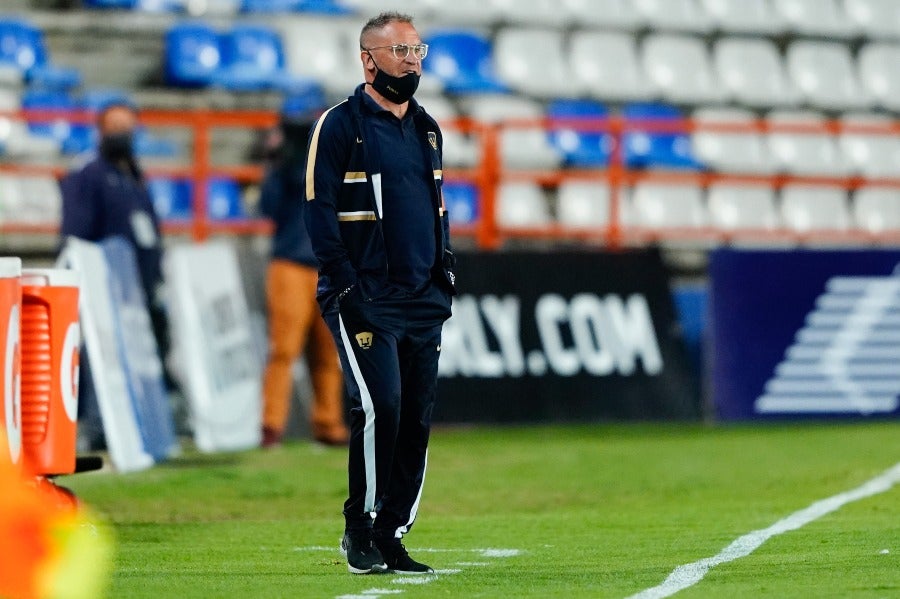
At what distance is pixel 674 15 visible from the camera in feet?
77.5

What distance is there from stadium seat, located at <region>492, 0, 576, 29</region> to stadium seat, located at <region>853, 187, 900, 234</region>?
4.14 metres

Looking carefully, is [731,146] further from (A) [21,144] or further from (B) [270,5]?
(A) [21,144]

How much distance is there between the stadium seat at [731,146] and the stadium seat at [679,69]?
43 centimetres

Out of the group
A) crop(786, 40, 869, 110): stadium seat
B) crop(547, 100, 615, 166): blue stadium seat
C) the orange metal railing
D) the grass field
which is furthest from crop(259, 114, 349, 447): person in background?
crop(786, 40, 869, 110): stadium seat

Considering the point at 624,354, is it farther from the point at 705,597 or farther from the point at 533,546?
the point at 705,597

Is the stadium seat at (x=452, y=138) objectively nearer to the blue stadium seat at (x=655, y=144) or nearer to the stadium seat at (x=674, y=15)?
the blue stadium seat at (x=655, y=144)

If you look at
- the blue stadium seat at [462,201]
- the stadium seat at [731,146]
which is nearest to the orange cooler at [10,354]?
the blue stadium seat at [462,201]

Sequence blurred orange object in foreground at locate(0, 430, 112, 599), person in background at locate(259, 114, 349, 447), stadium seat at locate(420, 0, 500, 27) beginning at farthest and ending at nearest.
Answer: stadium seat at locate(420, 0, 500, 27), person in background at locate(259, 114, 349, 447), blurred orange object in foreground at locate(0, 430, 112, 599)

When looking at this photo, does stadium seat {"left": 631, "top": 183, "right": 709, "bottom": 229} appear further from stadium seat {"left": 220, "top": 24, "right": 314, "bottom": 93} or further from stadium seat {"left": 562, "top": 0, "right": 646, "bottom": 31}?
stadium seat {"left": 220, "top": 24, "right": 314, "bottom": 93}

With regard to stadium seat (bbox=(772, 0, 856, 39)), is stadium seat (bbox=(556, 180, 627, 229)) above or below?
below

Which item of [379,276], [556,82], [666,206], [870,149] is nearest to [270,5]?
[556,82]

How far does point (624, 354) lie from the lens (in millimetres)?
16312

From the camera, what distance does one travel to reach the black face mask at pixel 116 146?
534 inches

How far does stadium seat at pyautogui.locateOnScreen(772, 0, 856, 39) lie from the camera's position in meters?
24.6
